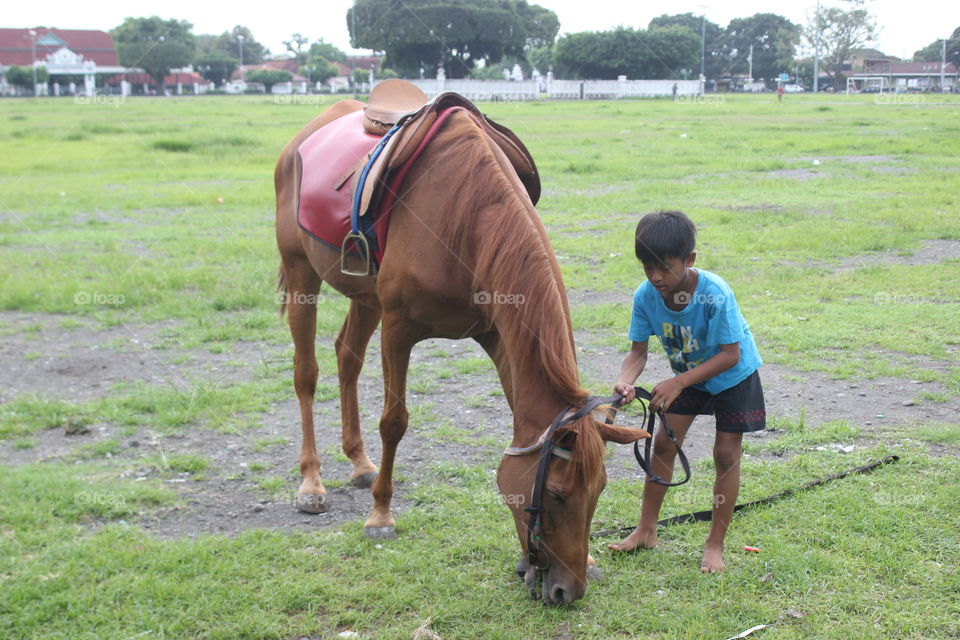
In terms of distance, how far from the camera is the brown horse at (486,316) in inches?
109

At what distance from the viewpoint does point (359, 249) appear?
3.95 meters

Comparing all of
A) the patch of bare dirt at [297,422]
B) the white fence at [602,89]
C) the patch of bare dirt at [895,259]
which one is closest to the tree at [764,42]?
the white fence at [602,89]

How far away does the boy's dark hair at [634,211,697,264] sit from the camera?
3008mm

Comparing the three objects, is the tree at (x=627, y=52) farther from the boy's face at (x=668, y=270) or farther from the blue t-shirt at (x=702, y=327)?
the boy's face at (x=668, y=270)

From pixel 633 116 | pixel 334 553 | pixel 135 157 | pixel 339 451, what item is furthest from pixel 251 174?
pixel 633 116

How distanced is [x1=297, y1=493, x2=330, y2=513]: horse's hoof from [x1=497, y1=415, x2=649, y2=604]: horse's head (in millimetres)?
1625

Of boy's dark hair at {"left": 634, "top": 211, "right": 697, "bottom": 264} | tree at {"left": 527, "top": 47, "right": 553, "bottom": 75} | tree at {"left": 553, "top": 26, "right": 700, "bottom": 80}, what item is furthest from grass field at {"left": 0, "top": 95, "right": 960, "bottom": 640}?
tree at {"left": 527, "top": 47, "right": 553, "bottom": 75}

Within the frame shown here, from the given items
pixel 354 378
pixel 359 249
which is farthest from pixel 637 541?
pixel 354 378

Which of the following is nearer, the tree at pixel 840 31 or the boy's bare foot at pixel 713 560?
the boy's bare foot at pixel 713 560

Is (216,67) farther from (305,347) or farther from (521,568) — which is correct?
(521,568)

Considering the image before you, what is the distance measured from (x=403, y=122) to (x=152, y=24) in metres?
52.9

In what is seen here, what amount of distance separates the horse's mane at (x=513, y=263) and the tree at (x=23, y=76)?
6306cm

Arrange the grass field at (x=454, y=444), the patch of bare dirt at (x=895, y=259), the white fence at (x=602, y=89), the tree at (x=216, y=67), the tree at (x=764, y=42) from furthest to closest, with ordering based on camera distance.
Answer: the tree at (x=216, y=67), the tree at (x=764, y=42), the white fence at (x=602, y=89), the patch of bare dirt at (x=895, y=259), the grass field at (x=454, y=444)

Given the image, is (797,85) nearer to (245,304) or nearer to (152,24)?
(152,24)
